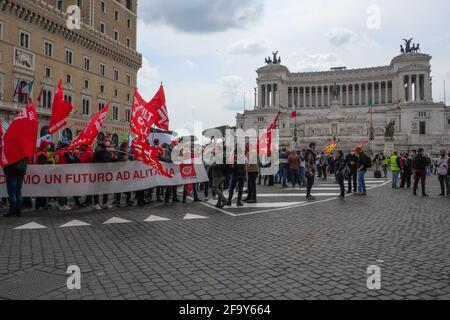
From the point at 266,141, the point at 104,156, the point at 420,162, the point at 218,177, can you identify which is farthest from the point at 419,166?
the point at 104,156

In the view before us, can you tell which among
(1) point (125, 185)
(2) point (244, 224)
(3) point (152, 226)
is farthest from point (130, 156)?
(2) point (244, 224)

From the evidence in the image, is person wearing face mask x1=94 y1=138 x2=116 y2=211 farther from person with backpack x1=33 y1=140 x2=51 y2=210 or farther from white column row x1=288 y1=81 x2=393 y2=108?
white column row x1=288 y1=81 x2=393 y2=108

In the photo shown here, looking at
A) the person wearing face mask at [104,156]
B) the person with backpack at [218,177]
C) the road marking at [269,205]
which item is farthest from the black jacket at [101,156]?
the road marking at [269,205]

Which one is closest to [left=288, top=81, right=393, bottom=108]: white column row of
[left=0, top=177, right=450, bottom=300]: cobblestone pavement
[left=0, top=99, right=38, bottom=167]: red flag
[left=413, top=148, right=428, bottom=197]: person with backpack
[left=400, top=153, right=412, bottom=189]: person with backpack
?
[left=400, top=153, right=412, bottom=189]: person with backpack

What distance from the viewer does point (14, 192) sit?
9.52 meters

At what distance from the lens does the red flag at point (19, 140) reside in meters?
9.34

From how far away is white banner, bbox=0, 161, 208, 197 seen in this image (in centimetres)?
1053

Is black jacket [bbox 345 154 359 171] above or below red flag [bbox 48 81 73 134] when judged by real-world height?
below

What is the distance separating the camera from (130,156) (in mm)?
12555

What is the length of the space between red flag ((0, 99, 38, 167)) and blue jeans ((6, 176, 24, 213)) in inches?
19.2

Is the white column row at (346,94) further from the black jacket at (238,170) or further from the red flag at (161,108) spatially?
the black jacket at (238,170)

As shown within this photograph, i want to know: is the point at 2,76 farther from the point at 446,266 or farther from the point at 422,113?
the point at 422,113

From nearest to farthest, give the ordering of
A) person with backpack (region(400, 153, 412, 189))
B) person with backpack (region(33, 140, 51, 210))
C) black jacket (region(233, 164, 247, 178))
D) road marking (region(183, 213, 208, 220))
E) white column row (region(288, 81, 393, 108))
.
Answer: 1. road marking (region(183, 213, 208, 220))
2. person with backpack (region(33, 140, 51, 210))
3. black jacket (region(233, 164, 247, 178))
4. person with backpack (region(400, 153, 412, 189))
5. white column row (region(288, 81, 393, 108))

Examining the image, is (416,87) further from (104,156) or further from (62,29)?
(104,156)
